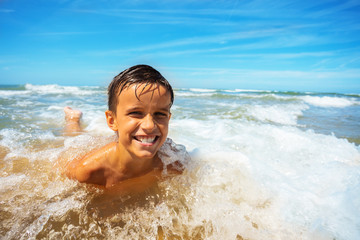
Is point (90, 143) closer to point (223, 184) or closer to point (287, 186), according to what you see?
point (223, 184)

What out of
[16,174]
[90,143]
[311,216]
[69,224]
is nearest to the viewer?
[69,224]

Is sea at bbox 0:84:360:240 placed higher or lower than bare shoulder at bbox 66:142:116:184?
lower

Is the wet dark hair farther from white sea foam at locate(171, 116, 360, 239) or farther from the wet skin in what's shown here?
white sea foam at locate(171, 116, 360, 239)

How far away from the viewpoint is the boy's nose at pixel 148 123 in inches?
67.9

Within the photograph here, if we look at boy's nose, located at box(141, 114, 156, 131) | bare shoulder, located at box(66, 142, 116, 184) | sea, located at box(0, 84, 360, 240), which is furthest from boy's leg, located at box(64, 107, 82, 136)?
boy's nose, located at box(141, 114, 156, 131)

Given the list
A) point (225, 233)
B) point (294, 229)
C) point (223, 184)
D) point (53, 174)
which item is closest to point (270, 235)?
point (294, 229)

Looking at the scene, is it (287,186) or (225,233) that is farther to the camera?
(287,186)

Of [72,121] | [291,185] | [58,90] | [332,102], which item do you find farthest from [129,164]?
[58,90]

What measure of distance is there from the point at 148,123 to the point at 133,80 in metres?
0.38

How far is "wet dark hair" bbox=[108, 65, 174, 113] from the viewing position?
1781mm

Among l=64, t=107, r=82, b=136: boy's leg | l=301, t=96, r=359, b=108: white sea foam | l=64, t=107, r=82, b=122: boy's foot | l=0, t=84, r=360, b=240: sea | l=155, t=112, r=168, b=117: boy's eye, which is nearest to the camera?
l=0, t=84, r=360, b=240: sea

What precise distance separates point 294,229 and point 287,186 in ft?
1.87

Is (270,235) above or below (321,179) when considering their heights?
below

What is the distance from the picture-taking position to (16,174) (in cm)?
243
